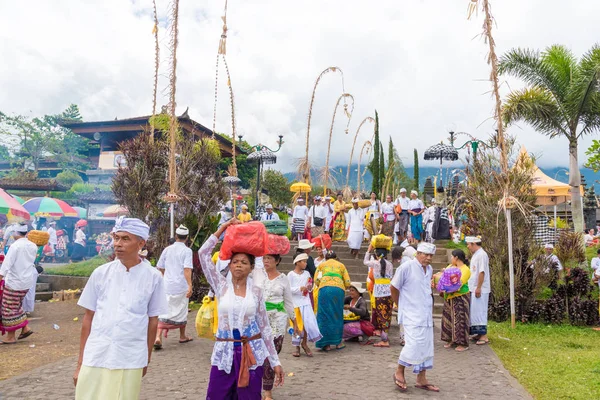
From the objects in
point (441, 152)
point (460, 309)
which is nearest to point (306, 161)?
point (441, 152)

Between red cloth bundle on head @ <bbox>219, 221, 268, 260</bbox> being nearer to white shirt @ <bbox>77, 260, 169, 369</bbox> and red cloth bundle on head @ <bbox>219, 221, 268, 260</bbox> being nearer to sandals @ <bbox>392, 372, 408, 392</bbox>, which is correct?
white shirt @ <bbox>77, 260, 169, 369</bbox>

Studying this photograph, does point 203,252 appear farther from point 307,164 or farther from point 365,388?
A: point 307,164

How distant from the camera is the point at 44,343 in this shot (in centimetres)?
866

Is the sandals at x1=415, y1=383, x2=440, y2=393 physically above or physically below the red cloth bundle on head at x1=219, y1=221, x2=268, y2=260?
below

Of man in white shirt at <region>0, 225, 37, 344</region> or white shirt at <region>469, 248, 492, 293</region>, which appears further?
white shirt at <region>469, 248, 492, 293</region>

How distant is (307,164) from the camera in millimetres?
23688

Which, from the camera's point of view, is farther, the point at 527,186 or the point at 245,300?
the point at 527,186

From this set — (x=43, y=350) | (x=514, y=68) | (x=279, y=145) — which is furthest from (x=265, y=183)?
(x=43, y=350)

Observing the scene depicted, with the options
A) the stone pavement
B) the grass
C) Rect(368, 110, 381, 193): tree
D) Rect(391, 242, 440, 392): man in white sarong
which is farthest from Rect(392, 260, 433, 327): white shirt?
Rect(368, 110, 381, 193): tree

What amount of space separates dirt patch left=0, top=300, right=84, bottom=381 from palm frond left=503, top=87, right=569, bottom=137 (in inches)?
501

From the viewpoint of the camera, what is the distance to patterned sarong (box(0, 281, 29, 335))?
8469mm

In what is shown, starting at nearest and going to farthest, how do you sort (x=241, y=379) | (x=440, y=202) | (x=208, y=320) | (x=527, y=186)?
(x=241, y=379)
(x=208, y=320)
(x=527, y=186)
(x=440, y=202)

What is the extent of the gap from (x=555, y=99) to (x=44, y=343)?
14646mm

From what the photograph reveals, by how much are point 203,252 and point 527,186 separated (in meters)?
9.64
